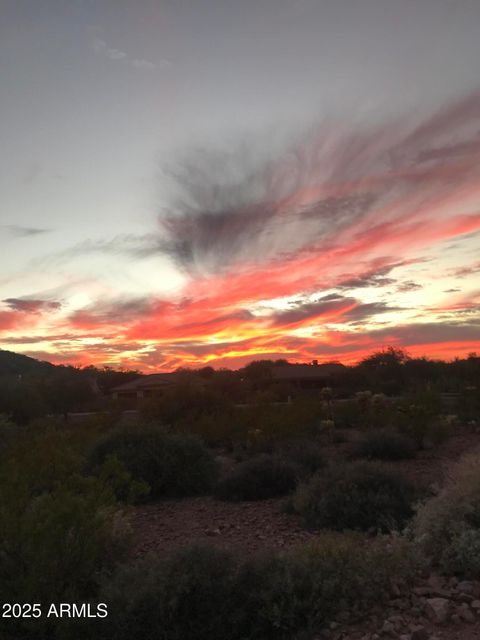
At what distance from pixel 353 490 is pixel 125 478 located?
12.8 ft

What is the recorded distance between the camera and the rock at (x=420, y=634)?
496 cm

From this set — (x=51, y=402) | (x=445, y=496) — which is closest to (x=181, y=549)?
(x=445, y=496)

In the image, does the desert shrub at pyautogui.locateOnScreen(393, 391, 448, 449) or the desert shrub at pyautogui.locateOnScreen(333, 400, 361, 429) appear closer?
the desert shrub at pyautogui.locateOnScreen(393, 391, 448, 449)

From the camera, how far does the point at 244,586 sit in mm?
5824

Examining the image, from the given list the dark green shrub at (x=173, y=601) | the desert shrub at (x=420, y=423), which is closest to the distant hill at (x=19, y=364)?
the desert shrub at (x=420, y=423)

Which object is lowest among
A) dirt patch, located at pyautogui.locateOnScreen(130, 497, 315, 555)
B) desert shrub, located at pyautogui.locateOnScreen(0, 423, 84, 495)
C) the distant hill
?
dirt patch, located at pyautogui.locateOnScreen(130, 497, 315, 555)

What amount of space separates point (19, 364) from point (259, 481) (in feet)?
282

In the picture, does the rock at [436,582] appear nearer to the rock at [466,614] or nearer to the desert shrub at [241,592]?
the desert shrub at [241,592]

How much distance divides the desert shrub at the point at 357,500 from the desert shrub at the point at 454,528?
1.16 m

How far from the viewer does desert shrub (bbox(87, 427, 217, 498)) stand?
1316 centimetres

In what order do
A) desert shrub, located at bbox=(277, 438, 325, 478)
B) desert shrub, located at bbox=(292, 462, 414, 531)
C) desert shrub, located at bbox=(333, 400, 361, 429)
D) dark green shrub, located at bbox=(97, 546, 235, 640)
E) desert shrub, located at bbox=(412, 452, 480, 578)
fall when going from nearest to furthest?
1. dark green shrub, located at bbox=(97, 546, 235, 640)
2. desert shrub, located at bbox=(412, 452, 480, 578)
3. desert shrub, located at bbox=(292, 462, 414, 531)
4. desert shrub, located at bbox=(277, 438, 325, 478)
5. desert shrub, located at bbox=(333, 400, 361, 429)

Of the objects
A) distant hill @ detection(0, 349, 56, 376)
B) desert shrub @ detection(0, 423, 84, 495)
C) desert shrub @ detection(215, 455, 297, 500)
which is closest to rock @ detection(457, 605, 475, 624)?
desert shrub @ detection(0, 423, 84, 495)

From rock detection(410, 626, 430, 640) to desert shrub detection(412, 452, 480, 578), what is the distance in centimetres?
136

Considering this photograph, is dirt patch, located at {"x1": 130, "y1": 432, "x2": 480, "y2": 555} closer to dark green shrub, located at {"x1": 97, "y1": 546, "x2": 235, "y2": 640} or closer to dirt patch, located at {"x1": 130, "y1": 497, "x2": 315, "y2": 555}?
dirt patch, located at {"x1": 130, "y1": 497, "x2": 315, "y2": 555}
